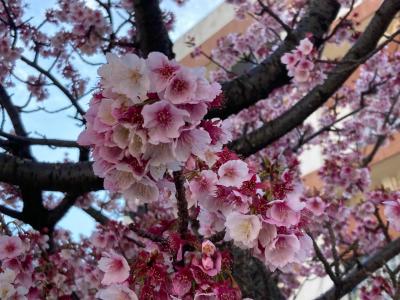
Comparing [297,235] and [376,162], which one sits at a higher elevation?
[376,162]

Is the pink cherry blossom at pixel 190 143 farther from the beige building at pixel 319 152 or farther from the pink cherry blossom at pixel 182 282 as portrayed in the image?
the beige building at pixel 319 152

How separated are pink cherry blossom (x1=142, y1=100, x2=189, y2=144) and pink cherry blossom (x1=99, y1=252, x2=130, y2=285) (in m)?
0.45

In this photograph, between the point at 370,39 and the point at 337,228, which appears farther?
the point at 337,228

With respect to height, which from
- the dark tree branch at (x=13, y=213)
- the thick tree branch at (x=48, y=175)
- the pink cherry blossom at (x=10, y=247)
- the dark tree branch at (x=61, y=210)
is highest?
the dark tree branch at (x=61, y=210)

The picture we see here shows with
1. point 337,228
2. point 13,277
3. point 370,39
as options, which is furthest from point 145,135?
point 337,228

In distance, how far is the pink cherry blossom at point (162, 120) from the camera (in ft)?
4.20

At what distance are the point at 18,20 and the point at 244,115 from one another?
10.6 feet

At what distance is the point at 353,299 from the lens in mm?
9398

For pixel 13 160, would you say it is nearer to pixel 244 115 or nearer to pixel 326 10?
pixel 326 10

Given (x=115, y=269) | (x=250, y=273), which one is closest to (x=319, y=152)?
(x=250, y=273)

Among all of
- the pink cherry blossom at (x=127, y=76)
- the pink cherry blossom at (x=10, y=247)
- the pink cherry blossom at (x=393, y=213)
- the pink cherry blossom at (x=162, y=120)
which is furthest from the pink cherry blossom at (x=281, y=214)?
the pink cherry blossom at (x=10, y=247)

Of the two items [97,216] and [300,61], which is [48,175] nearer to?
[97,216]

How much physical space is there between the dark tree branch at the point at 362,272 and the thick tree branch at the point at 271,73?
125cm

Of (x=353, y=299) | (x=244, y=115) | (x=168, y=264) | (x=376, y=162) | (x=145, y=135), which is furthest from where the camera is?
(x=376, y=162)
